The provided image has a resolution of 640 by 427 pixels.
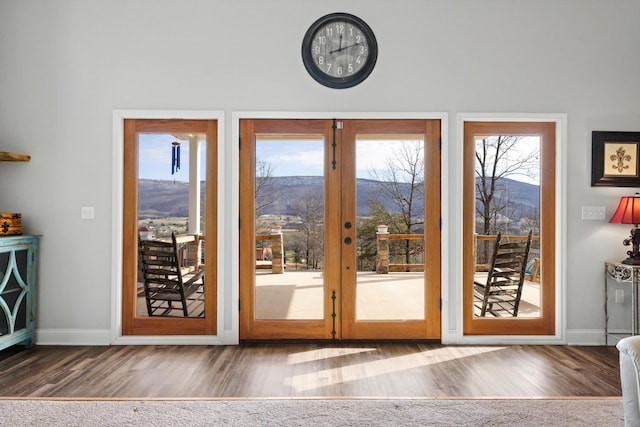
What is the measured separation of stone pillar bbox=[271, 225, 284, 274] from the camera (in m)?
3.92

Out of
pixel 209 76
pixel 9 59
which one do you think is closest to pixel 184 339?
pixel 209 76

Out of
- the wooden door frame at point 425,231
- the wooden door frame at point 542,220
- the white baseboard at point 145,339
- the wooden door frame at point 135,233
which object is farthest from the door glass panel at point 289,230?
the wooden door frame at point 542,220

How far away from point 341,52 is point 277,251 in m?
1.81

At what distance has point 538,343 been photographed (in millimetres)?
3875

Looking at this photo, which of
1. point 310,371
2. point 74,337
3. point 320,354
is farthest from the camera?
point 74,337

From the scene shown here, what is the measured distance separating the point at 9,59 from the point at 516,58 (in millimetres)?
4369

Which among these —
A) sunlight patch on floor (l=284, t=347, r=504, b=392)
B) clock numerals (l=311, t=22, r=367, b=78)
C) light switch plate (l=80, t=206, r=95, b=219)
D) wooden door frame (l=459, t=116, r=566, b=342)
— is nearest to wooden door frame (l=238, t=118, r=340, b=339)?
clock numerals (l=311, t=22, r=367, b=78)

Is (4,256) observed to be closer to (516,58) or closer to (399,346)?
(399,346)

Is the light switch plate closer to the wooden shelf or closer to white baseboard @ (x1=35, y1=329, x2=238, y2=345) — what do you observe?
the wooden shelf

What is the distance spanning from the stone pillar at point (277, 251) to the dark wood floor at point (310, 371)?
651 millimetres

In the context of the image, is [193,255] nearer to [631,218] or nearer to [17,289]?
[17,289]

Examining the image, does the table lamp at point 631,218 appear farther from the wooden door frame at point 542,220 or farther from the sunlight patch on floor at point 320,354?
the sunlight patch on floor at point 320,354

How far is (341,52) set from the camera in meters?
3.86

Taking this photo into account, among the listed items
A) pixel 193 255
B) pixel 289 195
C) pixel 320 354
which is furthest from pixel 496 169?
pixel 193 255
